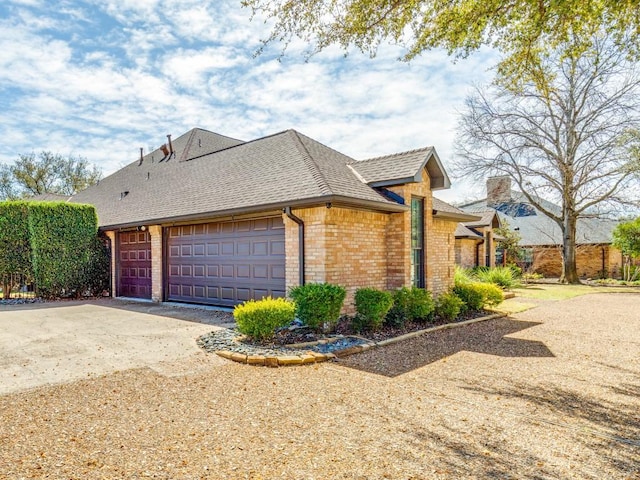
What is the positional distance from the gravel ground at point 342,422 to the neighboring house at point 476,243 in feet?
45.9

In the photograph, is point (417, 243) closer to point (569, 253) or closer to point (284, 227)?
point (284, 227)

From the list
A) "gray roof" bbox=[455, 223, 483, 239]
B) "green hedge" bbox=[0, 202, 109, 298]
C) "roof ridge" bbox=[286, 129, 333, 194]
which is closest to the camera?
"roof ridge" bbox=[286, 129, 333, 194]

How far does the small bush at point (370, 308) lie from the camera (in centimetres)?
786

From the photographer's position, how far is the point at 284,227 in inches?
361

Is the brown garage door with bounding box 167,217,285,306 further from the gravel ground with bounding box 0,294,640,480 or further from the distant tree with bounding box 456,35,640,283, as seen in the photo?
the distant tree with bounding box 456,35,640,283

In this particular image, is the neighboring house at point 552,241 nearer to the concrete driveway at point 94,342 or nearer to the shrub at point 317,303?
the shrub at point 317,303

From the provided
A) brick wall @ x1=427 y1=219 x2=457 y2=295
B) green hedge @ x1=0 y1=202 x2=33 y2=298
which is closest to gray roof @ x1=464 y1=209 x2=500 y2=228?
brick wall @ x1=427 y1=219 x2=457 y2=295

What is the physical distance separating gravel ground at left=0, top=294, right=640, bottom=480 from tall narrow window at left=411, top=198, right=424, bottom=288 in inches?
153

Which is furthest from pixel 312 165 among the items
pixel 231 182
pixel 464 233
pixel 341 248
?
pixel 464 233

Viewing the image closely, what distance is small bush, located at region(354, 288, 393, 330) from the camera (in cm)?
786

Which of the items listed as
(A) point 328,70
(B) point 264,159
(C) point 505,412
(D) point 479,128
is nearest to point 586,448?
(C) point 505,412

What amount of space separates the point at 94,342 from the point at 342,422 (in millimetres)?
5234

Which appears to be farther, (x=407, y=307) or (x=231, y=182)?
(x=231, y=182)

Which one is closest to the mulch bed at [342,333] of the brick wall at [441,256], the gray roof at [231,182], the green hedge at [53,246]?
the brick wall at [441,256]
